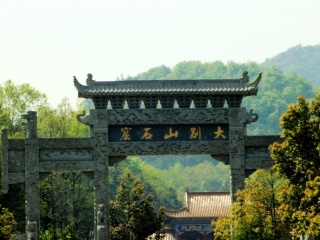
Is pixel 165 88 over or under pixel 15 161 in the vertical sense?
over

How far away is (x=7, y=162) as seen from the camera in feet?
84.6

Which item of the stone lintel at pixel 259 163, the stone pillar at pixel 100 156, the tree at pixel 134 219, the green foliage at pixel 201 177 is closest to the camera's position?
the stone pillar at pixel 100 156

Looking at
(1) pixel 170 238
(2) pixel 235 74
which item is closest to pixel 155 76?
(2) pixel 235 74

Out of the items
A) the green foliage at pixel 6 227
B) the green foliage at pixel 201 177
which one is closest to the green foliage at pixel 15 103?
the green foliage at pixel 6 227

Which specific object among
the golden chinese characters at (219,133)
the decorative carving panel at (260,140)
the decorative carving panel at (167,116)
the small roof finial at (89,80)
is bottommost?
the decorative carving panel at (260,140)

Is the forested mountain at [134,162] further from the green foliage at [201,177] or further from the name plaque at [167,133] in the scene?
the name plaque at [167,133]

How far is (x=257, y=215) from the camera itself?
24734 millimetres

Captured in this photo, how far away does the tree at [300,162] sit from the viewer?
2214 cm

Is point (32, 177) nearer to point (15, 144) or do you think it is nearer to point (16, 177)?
point (16, 177)

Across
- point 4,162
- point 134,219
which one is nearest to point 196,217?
point 134,219

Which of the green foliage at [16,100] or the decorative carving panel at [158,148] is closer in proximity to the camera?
the decorative carving panel at [158,148]

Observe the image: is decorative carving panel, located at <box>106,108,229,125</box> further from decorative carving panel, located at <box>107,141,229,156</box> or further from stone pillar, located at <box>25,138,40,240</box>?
stone pillar, located at <box>25,138,40,240</box>

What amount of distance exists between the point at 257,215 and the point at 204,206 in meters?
23.6

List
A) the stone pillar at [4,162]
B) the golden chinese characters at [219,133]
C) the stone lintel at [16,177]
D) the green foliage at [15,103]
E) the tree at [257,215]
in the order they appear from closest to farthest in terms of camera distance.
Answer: the tree at [257,215] < the stone pillar at [4,162] < the stone lintel at [16,177] < the golden chinese characters at [219,133] < the green foliage at [15,103]
